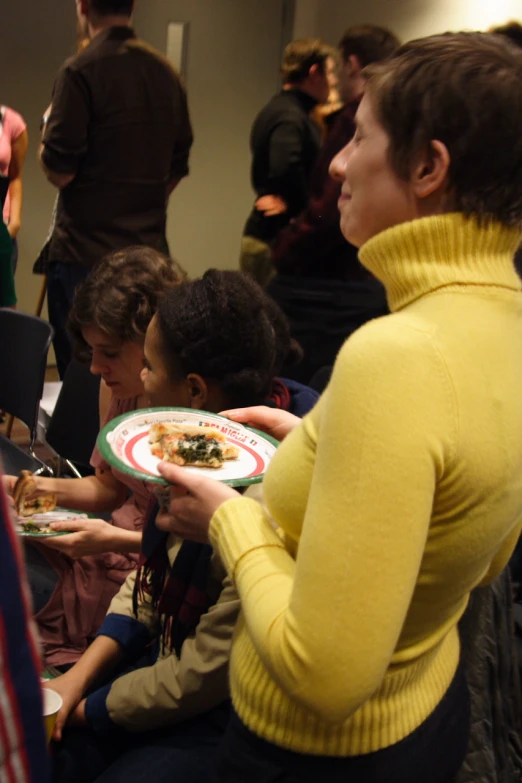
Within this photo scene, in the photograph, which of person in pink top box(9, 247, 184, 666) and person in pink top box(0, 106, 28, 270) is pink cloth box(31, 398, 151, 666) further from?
person in pink top box(0, 106, 28, 270)

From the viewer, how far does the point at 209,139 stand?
17.4 ft

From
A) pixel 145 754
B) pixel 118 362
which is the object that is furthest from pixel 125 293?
pixel 145 754

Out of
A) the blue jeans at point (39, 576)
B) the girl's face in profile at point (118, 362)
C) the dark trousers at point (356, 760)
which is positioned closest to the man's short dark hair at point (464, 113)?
the dark trousers at point (356, 760)

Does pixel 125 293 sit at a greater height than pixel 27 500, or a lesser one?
greater

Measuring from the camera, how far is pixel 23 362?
250 centimetres

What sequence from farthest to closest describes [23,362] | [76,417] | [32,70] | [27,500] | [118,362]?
[32,70] < [23,362] < [76,417] < [118,362] < [27,500]

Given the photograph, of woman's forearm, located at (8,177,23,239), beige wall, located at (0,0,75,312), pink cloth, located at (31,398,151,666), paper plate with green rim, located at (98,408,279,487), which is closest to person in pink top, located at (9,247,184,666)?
pink cloth, located at (31,398,151,666)

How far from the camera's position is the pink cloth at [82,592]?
1708 millimetres

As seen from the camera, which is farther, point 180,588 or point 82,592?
point 82,592

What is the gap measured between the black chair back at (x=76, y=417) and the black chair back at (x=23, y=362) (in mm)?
76

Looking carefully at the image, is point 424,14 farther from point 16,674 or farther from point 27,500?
point 16,674

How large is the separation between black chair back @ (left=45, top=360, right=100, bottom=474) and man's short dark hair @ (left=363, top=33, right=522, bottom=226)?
5.43 ft

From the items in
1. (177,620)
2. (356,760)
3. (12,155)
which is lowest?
(177,620)

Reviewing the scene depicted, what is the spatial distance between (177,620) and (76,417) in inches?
43.8
